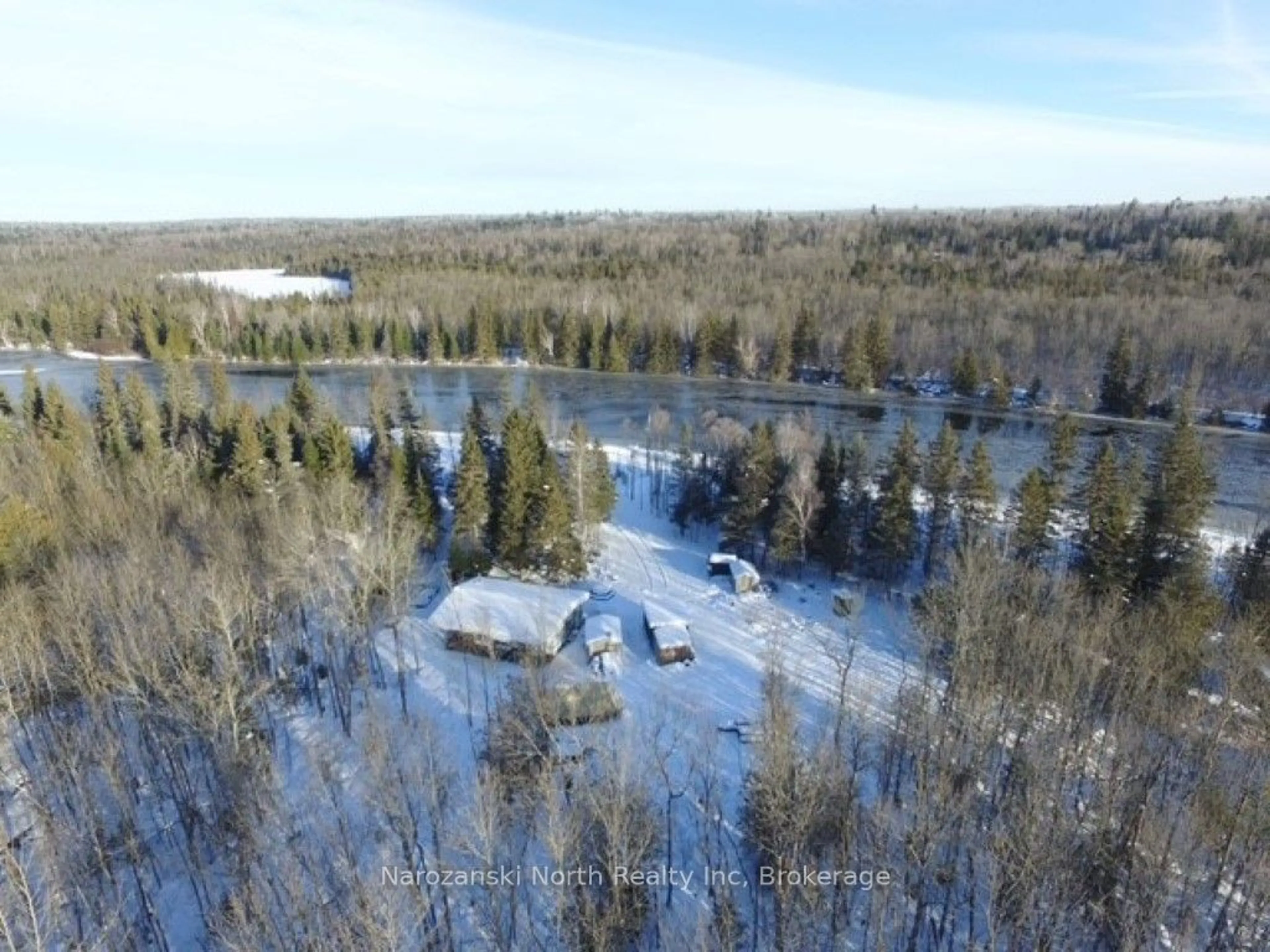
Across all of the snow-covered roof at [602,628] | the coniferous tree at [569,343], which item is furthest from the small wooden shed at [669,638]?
the coniferous tree at [569,343]

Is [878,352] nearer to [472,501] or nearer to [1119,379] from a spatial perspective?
[1119,379]

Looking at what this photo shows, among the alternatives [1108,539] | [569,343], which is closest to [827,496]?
[1108,539]

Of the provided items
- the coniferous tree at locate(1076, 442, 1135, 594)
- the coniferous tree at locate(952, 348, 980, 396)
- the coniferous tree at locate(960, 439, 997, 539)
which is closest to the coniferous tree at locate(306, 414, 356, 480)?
the coniferous tree at locate(960, 439, 997, 539)

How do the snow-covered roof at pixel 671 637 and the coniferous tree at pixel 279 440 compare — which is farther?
the coniferous tree at pixel 279 440

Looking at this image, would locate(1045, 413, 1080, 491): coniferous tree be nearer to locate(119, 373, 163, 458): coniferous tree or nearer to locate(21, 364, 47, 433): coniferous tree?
locate(119, 373, 163, 458): coniferous tree

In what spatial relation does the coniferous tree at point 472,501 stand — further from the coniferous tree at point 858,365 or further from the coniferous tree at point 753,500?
the coniferous tree at point 858,365
